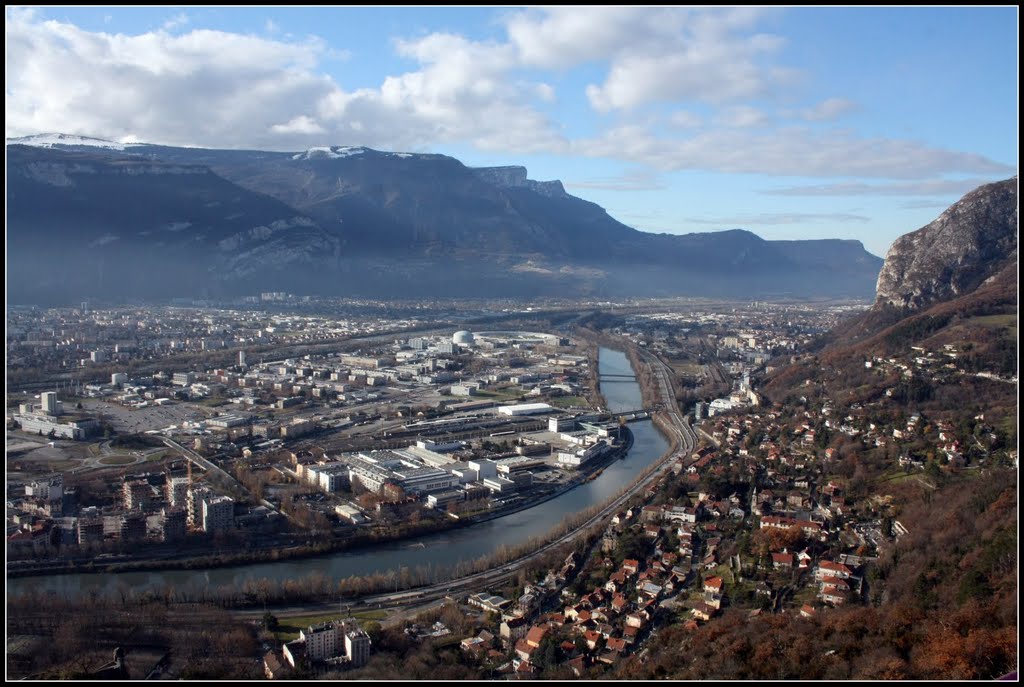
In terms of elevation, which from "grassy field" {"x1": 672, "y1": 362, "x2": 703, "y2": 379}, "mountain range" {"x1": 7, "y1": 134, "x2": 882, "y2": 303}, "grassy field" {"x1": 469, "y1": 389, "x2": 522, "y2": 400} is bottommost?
"grassy field" {"x1": 469, "y1": 389, "x2": 522, "y2": 400}

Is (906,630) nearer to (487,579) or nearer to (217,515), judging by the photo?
(487,579)

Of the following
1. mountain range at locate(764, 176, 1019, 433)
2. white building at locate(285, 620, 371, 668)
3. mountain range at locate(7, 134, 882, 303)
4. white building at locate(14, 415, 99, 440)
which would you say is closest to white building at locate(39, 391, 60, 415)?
white building at locate(14, 415, 99, 440)

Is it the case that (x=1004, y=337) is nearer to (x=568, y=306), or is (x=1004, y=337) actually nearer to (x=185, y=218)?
(x=568, y=306)

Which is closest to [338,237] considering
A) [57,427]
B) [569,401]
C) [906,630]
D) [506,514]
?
[569,401]

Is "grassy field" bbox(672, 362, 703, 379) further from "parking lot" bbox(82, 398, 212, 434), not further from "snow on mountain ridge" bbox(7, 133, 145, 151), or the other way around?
"snow on mountain ridge" bbox(7, 133, 145, 151)

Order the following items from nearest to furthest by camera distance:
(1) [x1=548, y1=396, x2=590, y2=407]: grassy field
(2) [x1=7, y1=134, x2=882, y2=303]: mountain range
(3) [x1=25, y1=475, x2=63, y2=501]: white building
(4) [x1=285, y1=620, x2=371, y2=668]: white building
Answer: (4) [x1=285, y1=620, x2=371, y2=668]: white building
(3) [x1=25, y1=475, x2=63, y2=501]: white building
(1) [x1=548, y1=396, x2=590, y2=407]: grassy field
(2) [x1=7, y1=134, x2=882, y2=303]: mountain range

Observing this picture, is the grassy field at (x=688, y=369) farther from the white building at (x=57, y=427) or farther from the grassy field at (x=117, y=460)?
the white building at (x=57, y=427)

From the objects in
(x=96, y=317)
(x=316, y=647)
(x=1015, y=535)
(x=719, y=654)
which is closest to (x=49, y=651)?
(x=316, y=647)

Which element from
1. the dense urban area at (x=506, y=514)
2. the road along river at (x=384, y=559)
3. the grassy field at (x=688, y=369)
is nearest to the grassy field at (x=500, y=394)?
the dense urban area at (x=506, y=514)
